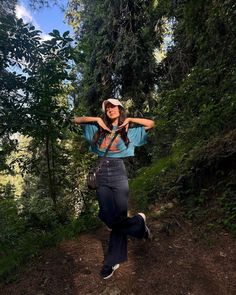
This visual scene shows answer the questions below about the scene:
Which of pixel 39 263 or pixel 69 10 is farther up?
pixel 69 10

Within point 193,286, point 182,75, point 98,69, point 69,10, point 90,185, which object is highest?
point 69,10

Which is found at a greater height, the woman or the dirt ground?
the woman

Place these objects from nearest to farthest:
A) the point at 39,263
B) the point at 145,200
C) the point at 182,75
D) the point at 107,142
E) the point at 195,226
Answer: the point at 107,142
the point at 39,263
the point at 195,226
the point at 145,200
the point at 182,75

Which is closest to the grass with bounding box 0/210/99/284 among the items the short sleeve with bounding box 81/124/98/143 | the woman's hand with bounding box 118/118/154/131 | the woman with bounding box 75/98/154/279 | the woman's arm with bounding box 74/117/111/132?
the woman with bounding box 75/98/154/279

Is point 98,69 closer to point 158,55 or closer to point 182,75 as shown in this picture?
point 158,55

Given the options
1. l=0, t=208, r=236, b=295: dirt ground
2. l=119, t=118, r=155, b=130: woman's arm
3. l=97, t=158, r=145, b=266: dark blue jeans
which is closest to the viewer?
l=0, t=208, r=236, b=295: dirt ground

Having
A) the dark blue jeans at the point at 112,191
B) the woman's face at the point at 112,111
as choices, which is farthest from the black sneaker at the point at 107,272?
the woman's face at the point at 112,111

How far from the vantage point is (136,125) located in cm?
506

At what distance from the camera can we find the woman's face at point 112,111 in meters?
4.75

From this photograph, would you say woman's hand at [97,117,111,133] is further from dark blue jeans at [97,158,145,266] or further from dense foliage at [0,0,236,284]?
dense foliage at [0,0,236,284]

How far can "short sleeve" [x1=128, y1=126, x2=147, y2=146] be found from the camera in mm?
4781

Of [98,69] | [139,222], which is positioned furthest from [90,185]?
[98,69]

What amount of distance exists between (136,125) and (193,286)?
2195 millimetres

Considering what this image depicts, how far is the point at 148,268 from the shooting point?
4.94m
